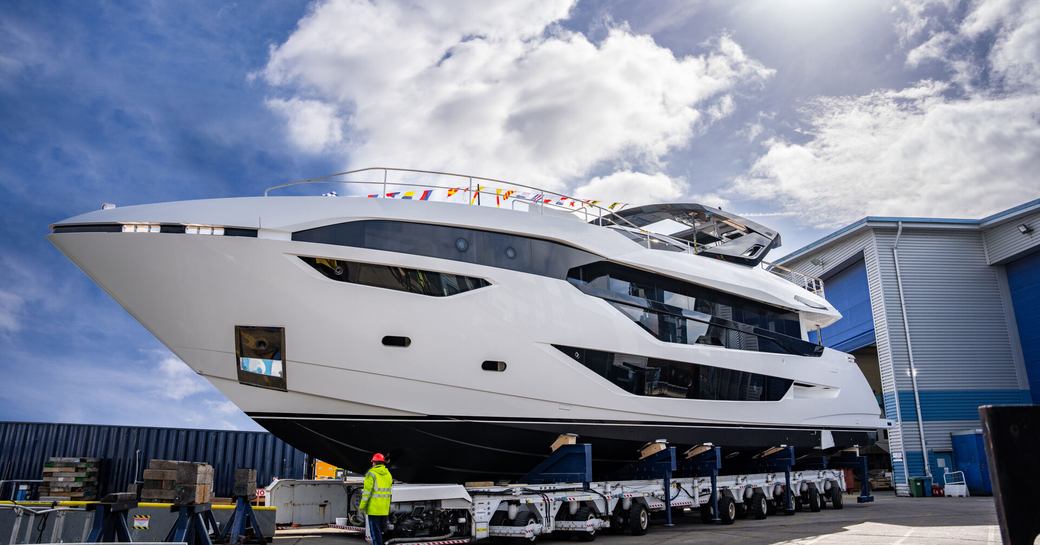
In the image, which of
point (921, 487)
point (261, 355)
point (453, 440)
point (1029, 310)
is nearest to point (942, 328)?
point (1029, 310)

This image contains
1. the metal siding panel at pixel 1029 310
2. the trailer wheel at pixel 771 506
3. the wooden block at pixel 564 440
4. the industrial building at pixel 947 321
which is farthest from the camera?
the metal siding panel at pixel 1029 310

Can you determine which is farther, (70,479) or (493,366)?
(70,479)

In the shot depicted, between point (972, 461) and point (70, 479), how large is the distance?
24306 mm

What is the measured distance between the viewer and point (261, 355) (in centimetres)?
789

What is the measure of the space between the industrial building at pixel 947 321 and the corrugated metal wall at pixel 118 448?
18498 mm

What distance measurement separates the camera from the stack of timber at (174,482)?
21.3ft

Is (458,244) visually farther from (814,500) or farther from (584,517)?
(814,500)

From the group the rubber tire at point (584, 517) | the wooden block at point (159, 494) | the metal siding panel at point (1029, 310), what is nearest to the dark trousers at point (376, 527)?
the wooden block at point (159, 494)

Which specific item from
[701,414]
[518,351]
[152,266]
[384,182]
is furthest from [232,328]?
[701,414]

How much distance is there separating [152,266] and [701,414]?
25.4ft

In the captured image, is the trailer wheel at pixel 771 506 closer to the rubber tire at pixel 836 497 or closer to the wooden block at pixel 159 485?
the rubber tire at pixel 836 497

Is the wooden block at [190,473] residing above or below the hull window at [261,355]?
below

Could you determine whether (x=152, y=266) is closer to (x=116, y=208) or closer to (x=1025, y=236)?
(x=116, y=208)

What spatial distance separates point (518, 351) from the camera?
8.48 meters
